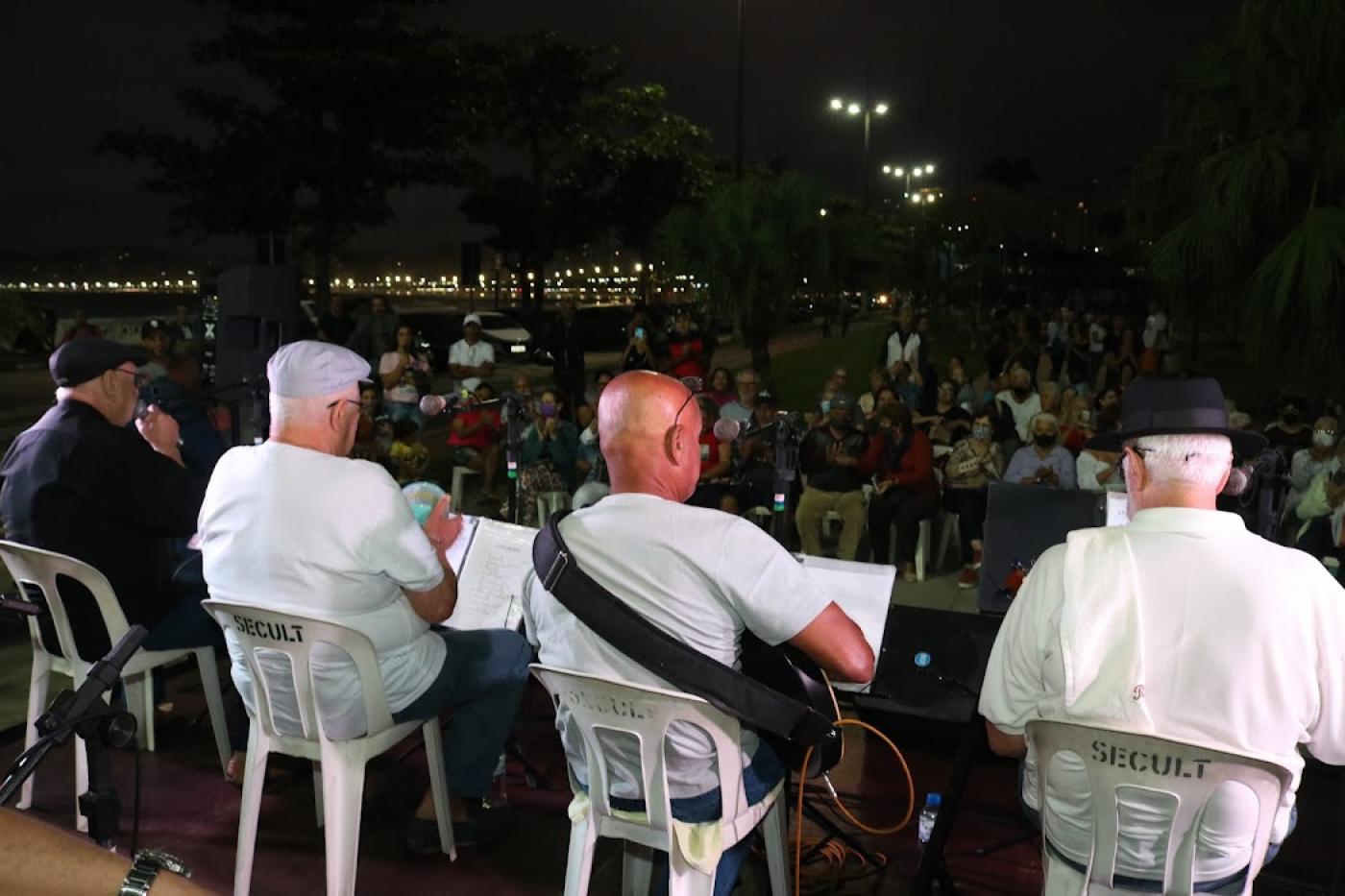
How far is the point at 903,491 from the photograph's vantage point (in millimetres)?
7422

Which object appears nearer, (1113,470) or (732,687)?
(732,687)

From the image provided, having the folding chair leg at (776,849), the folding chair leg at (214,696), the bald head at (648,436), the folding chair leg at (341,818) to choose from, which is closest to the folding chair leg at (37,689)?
the folding chair leg at (214,696)

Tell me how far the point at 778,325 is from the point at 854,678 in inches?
430

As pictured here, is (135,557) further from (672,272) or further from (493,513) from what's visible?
(672,272)

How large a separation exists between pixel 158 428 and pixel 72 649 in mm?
889

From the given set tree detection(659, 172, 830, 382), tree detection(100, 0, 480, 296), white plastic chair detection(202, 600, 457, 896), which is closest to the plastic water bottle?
white plastic chair detection(202, 600, 457, 896)

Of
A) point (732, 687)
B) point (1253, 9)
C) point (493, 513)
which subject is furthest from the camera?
point (493, 513)

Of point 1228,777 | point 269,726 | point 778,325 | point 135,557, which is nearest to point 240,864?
point 269,726

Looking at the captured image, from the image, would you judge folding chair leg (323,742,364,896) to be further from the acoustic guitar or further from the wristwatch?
the wristwatch

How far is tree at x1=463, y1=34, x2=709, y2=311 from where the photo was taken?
24312mm

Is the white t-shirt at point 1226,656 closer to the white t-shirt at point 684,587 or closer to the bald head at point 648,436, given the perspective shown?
the white t-shirt at point 684,587

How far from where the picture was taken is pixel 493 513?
345 inches

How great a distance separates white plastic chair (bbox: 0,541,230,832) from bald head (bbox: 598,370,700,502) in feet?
6.10

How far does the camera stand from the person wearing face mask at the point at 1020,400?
8.68 metres
